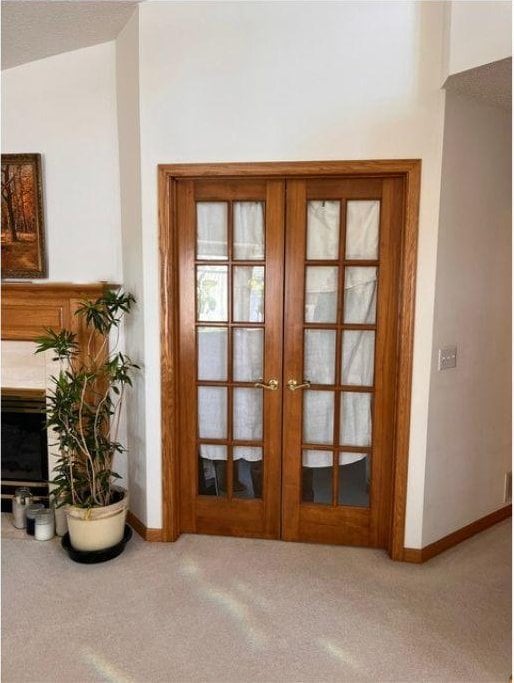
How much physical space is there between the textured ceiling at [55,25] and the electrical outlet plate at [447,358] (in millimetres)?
2404

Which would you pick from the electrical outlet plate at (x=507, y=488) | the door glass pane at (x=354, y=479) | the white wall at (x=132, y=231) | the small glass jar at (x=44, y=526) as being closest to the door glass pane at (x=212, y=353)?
the white wall at (x=132, y=231)

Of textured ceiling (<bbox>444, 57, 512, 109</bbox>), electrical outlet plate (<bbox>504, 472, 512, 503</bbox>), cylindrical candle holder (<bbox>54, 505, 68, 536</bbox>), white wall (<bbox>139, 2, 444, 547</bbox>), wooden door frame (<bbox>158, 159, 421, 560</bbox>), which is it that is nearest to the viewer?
textured ceiling (<bbox>444, 57, 512, 109</bbox>)

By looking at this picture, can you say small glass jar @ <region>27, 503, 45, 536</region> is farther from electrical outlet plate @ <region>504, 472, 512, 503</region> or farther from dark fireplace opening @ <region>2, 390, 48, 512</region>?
electrical outlet plate @ <region>504, 472, 512, 503</region>

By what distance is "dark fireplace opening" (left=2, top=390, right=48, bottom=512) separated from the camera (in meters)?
3.46

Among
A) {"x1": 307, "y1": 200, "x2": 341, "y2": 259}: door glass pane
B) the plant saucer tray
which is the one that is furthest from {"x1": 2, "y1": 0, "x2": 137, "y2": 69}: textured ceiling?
the plant saucer tray

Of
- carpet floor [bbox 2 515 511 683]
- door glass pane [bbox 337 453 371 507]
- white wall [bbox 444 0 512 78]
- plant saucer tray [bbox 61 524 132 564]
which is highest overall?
white wall [bbox 444 0 512 78]

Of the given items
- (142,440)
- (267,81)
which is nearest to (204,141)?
(267,81)

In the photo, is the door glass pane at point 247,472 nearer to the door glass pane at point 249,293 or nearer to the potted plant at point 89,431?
the potted plant at point 89,431

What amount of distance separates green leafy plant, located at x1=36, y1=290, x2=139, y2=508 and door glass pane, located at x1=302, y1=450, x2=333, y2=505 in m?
1.06

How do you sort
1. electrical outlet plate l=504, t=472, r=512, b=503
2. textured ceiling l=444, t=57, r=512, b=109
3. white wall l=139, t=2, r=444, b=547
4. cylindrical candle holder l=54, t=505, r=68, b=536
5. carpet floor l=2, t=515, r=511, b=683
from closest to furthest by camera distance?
carpet floor l=2, t=515, r=511, b=683, textured ceiling l=444, t=57, r=512, b=109, white wall l=139, t=2, r=444, b=547, cylindrical candle holder l=54, t=505, r=68, b=536, electrical outlet plate l=504, t=472, r=512, b=503

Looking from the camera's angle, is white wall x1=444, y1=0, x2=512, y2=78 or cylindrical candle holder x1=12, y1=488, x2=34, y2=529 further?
cylindrical candle holder x1=12, y1=488, x2=34, y2=529

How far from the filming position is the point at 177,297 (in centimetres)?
301

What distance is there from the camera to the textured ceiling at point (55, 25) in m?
2.64

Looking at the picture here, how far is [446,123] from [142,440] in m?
2.33
